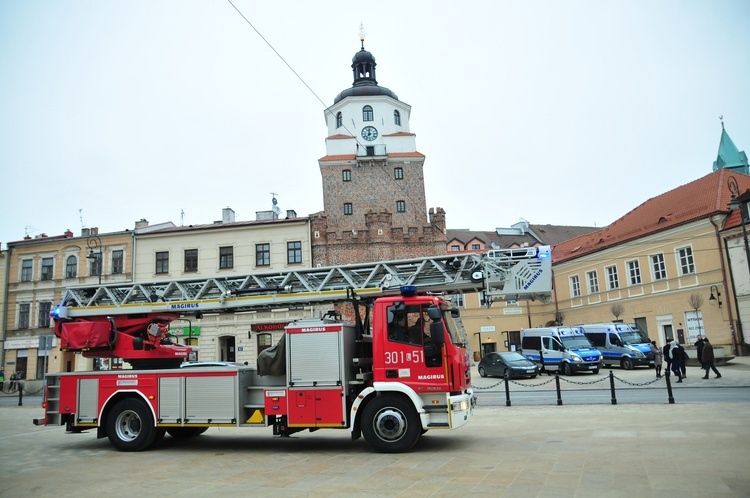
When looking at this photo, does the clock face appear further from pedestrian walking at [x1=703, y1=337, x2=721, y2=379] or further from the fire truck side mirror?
the fire truck side mirror

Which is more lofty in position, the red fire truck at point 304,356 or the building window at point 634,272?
the building window at point 634,272

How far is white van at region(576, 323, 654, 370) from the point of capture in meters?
30.3

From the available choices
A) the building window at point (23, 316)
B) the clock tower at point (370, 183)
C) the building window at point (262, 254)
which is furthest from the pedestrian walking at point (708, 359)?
the building window at point (23, 316)

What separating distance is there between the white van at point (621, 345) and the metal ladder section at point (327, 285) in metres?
21.8

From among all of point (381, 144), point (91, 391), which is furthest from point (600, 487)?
point (381, 144)

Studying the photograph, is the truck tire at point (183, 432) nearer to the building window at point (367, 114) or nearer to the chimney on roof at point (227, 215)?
the chimney on roof at point (227, 215)

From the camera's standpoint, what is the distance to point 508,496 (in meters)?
6.98

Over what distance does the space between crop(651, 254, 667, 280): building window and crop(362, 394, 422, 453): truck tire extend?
3397 centimetres

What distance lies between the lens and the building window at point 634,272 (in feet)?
135

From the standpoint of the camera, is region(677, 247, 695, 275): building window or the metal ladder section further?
region(677, 247, 695, 275): building window

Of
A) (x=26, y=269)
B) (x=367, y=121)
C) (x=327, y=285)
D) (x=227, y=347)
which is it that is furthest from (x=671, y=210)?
(x=26, y=269)

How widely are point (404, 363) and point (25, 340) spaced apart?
38.7 metres

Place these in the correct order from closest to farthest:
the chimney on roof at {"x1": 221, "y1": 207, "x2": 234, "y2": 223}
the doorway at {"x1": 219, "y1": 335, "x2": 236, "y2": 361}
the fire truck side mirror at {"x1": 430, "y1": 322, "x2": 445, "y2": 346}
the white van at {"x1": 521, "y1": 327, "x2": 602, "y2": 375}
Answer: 1. the fire truck side mirror at {"x1": 430, "y1": 322, "x2": 445, "y2": 346}
2. the white van at {"x1": 521, "y1": 327, "x2": 602, "y2": 375}
3. the doorway at {"x1": 219, "y1": 335, "x2": 236, "y2": 361}
4. the chimney on roof at {"x1": 221, "y1": 207, "x2": 234, "y2": 223}

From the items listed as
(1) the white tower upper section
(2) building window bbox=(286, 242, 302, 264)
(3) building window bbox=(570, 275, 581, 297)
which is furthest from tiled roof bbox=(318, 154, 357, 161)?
(3) building window bbox=(570, 275, 581, 297)
